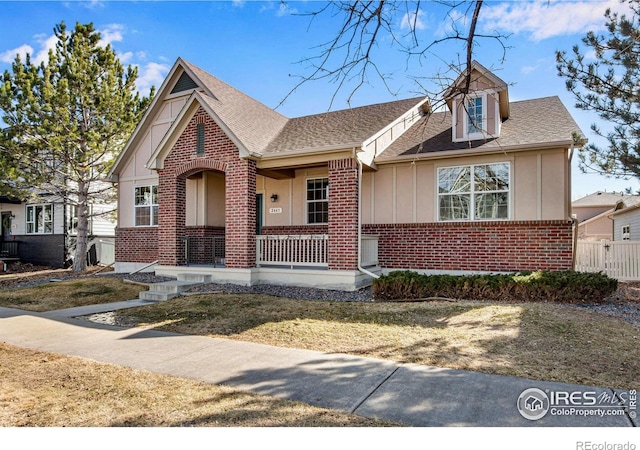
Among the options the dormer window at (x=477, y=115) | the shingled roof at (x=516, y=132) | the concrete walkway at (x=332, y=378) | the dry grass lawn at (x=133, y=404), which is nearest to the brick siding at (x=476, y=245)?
the shingled roof at (x=516, y=132)

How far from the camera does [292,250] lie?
457 inches

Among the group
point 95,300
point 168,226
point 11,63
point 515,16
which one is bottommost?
point 95,300

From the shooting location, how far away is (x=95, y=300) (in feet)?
32.9

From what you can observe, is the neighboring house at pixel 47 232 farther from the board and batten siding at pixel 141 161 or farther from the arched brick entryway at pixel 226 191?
the arched brick entryway at pixel 226 191

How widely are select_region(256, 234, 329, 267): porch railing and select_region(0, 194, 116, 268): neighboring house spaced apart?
1157 cm

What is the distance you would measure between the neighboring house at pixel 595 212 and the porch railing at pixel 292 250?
30.8m

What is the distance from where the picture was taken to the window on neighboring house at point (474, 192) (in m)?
11.0

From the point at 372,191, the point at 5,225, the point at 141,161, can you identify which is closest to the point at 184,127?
the point at 141,161

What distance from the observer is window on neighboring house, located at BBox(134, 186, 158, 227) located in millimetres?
15133

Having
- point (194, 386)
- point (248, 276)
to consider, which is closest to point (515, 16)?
point (194, 386)

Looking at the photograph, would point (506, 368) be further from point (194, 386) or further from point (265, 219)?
Answer: point (265, 219)

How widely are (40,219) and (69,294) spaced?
12956mm

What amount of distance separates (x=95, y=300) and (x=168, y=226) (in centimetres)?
348

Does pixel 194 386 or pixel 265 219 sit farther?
pixel 265 219
